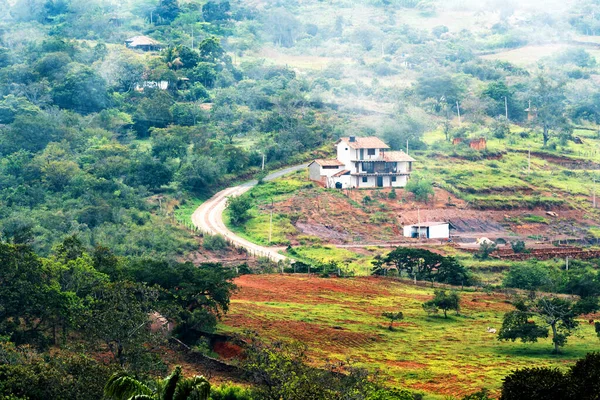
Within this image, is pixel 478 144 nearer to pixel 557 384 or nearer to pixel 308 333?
pixel 308 333

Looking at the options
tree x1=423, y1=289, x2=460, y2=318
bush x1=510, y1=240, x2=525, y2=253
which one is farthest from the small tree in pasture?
bush x1=510, y1=240, x2=525, y2=253

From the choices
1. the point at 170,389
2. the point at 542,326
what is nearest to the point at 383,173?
Answer: the point at 542,326

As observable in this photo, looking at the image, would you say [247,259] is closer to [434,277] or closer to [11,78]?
[434,277]

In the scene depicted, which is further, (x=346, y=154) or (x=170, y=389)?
(x=346, y=154)

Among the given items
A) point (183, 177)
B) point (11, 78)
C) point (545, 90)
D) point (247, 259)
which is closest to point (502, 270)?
point (247, 259)

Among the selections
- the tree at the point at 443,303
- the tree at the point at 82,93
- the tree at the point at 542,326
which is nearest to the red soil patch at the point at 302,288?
the tree at the point at 443,303

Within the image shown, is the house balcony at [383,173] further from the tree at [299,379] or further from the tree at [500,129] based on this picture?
the tree at [299,379]
